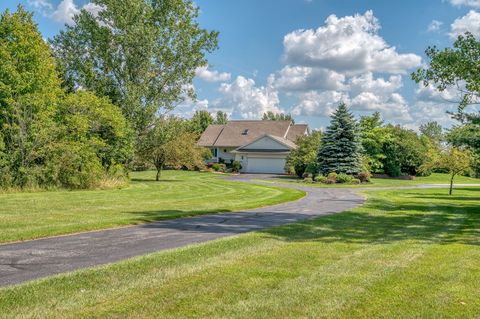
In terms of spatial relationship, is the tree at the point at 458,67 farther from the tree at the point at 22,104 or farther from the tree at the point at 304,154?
the tree at the point at 304,154

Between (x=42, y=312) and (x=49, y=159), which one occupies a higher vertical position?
(x=49, y=159)

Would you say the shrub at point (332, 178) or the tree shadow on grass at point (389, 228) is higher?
the shrub at point (332, 178)

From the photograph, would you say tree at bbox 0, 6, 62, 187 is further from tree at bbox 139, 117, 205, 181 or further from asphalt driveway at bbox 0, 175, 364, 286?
asphalt driveway at bbox 0, 175, 364, 286

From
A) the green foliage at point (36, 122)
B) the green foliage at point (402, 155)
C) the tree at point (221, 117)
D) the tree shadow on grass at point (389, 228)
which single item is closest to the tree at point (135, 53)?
the green foliage at point (36, 122)

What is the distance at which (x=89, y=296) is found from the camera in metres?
5.26

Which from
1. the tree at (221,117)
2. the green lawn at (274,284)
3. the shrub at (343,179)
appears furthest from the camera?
the tree at (221,117)

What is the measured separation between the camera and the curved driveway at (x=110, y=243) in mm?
6711

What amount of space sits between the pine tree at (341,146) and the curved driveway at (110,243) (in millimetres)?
27207

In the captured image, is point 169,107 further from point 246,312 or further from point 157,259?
point 246,312

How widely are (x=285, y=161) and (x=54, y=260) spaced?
153 feet

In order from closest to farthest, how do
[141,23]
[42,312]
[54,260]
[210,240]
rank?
[42,312] → [54,260] → [210,240] → [141,23]

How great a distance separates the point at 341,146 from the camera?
133 ft

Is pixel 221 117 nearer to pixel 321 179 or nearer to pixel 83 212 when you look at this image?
pixel 321 179

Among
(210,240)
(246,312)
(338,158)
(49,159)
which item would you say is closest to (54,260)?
(210,240)
